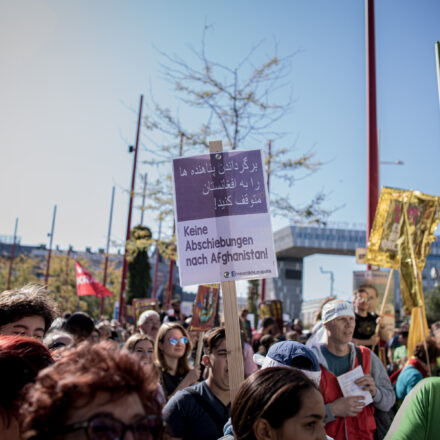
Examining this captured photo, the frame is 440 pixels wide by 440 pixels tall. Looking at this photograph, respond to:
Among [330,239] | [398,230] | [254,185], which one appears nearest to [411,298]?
[398,230]

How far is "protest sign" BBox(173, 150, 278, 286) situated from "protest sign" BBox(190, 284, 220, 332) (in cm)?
400

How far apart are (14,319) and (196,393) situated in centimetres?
123

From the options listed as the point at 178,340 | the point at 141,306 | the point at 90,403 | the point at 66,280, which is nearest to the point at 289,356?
the point at 90,403

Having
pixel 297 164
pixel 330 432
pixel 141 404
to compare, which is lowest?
pixel 330 432

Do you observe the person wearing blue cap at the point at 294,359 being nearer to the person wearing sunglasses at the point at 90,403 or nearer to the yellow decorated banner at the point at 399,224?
the person wearing sunglasses at the point at 90,403

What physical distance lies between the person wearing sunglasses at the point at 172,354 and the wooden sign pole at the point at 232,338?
1.77 m

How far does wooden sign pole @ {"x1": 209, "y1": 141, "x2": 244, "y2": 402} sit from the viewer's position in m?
3.30

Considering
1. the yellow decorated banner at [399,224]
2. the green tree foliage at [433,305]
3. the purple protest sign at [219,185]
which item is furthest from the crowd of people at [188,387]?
the green tree foliage at [433,305]

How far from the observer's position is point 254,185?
3.81m

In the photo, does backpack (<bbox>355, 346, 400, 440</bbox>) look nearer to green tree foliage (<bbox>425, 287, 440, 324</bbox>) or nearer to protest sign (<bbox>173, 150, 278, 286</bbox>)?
protest sign (<bbox>173, 150, 278, 286</bbox>)

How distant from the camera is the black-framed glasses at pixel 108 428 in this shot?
1247mm

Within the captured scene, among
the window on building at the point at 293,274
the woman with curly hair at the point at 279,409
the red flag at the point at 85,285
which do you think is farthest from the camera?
the window on building at the point at 293,274

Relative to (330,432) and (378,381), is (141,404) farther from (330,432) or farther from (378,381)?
(378,381)

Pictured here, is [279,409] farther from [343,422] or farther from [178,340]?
[178,340]
